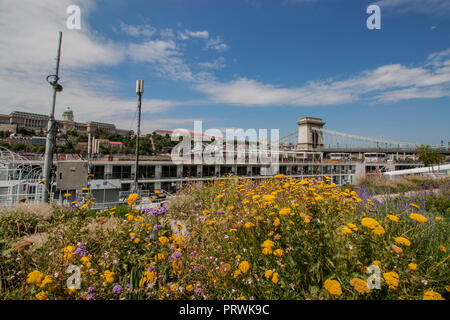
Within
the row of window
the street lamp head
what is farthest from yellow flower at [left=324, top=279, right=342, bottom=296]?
the row of window

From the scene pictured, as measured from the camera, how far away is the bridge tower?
6480 centimetres

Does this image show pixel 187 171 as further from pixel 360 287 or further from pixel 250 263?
pixel 360 287

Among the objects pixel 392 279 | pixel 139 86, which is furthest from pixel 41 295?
pixel 139 86

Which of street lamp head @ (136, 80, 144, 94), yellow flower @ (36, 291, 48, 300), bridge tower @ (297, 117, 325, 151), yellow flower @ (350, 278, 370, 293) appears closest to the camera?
yellow flower @ (350, 278, 370, 293)

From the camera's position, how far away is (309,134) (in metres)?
65.8

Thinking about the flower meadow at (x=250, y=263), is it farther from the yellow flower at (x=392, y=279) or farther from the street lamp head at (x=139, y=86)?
the street lamp head at (x=139, y=86)

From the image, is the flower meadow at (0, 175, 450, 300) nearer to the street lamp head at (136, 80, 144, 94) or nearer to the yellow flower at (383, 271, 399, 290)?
the yellow flower at (383, 271, 399, 290)

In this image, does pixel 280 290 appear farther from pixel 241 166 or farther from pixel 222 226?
pixel 241 166

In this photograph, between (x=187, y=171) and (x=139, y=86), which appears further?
(x=187, y=171)

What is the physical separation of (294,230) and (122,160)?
19.1 meters

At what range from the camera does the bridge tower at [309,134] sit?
64.8m

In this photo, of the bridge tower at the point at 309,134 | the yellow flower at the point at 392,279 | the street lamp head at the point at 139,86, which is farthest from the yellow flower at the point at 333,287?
the bridge tower at the point at 309,134

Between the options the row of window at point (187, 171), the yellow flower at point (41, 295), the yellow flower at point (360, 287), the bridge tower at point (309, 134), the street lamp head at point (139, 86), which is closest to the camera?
the yellow flower at point (360, 287)
